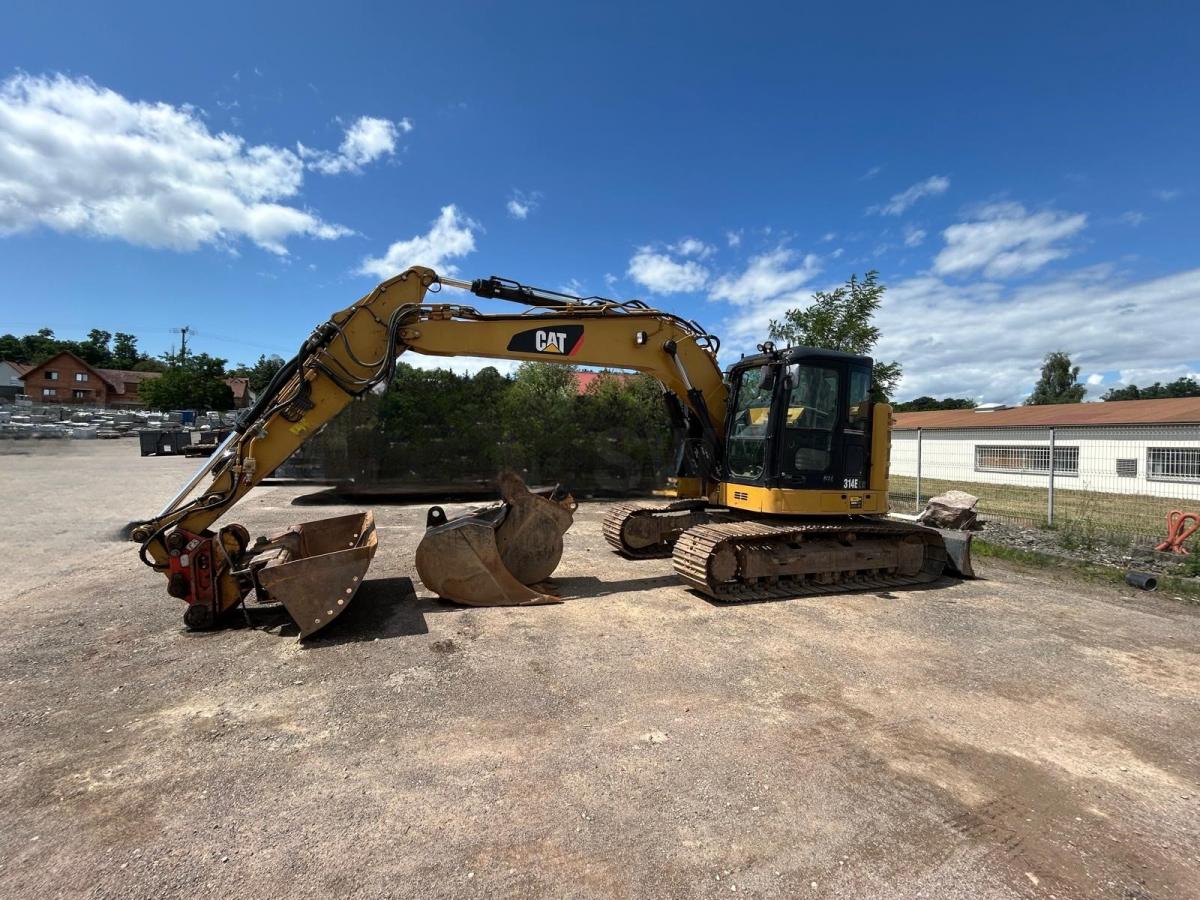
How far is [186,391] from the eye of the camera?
56750mm

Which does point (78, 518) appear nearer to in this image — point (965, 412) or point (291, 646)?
point (291, 646)

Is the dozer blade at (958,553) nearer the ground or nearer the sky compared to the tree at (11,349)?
nearer the ground

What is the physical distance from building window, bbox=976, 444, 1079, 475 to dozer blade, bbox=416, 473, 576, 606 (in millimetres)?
18063

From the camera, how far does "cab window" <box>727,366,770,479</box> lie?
7305mm

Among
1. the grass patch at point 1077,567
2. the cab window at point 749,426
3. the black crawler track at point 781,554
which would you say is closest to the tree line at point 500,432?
the cab window at point 749,426

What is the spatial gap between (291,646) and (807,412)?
5830mm

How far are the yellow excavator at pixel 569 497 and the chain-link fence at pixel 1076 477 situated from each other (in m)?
5.95

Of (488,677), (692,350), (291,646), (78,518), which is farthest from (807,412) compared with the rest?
(78,518)

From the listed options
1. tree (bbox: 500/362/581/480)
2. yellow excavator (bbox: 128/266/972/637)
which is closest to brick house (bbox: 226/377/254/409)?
tree (bbox: 500/362/581/480)

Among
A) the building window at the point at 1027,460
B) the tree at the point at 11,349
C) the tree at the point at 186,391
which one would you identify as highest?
the tree at the point at 11,349

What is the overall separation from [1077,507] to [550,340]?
14.0 m

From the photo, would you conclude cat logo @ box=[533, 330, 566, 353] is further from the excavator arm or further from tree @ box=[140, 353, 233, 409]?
tree @ box=[140, 353, 233, 409]

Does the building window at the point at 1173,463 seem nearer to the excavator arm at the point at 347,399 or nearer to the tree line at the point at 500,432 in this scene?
the tree line at the point at 500,432

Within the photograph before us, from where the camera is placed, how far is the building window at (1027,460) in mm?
18922
